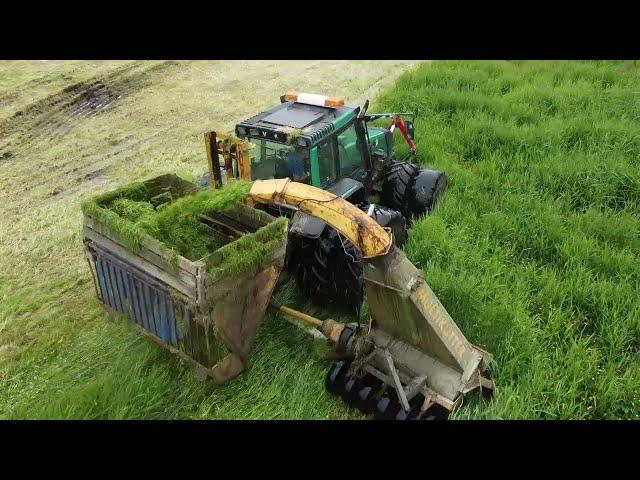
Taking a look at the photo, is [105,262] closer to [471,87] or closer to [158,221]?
[158,221]

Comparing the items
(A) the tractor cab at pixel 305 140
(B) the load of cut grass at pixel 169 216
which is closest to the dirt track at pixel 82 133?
(B) the load of cut grass at pixel 169 216

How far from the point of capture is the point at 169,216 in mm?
4254

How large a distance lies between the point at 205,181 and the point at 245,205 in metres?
1.55

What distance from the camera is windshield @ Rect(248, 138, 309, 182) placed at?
510 cm

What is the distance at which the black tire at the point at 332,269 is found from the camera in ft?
15.3

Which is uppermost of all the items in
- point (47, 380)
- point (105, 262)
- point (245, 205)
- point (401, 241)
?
point (245, 205)

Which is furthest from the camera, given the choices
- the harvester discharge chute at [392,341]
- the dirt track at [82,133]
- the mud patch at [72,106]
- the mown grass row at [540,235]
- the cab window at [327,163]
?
the mud patch at [72,106]

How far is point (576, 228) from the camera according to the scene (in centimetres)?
580

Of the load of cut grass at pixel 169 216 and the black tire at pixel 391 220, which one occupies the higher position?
the load of cut grass at pixel 169 216

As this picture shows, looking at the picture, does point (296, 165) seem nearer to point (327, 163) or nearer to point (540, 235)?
point (327, 163)

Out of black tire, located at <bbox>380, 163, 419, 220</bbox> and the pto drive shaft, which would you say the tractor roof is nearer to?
black tire, located at <bbox>380, 163, 419, 220</bbox>

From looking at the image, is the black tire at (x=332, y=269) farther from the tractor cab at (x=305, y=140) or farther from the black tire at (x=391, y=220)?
the tractor cab at (x=305, y=140)

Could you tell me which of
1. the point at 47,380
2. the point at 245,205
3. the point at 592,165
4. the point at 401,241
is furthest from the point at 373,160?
the point at 47,380

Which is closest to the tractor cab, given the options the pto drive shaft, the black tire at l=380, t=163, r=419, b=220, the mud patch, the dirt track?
the black tire at l=380, t=163, r=419, b=220
